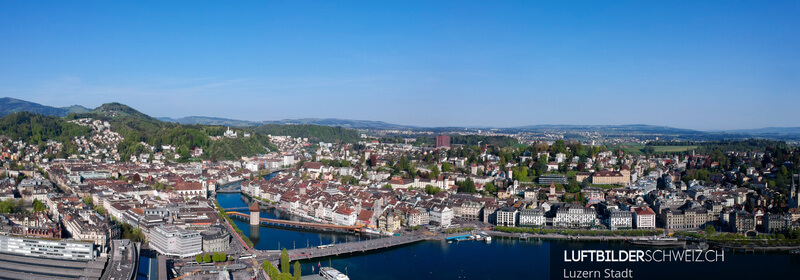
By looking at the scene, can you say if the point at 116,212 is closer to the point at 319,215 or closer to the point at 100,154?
the point at 319,215

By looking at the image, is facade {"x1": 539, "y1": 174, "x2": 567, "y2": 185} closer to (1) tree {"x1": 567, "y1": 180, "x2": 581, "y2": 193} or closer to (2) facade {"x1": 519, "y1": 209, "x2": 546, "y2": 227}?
(1) tree {"x1": 567, "y1": 180, "x2": 581, "y2": 193}

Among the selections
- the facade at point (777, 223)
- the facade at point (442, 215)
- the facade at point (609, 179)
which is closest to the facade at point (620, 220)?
the facade at point (777, 223)

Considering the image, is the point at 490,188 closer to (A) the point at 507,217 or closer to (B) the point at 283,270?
(A) the point at 507,217

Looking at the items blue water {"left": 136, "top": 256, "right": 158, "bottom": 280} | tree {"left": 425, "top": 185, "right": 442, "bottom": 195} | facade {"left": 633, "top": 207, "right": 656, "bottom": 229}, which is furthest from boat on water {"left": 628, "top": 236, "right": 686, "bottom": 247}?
blue water {"left": 136, "top": 256, "right": 158, "bottom": 280}

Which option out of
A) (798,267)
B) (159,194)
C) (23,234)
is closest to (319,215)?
(159,194)

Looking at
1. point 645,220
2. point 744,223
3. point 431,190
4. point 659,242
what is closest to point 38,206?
point 431,190

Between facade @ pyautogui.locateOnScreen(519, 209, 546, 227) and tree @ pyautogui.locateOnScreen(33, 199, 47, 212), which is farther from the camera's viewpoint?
tree @ pyautogui.locateOnScreen(33, 199, 47, 212)

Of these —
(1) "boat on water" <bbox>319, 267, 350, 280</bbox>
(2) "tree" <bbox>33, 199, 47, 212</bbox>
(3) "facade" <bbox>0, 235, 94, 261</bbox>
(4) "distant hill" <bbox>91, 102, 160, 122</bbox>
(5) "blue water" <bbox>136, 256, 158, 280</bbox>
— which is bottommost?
(1) "boat on water" <bbox>319, 267, 350, 280</bbox>
